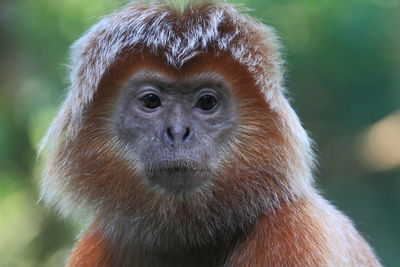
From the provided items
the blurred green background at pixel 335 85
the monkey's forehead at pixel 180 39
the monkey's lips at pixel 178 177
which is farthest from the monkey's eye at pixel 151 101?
the blurred green background at pixel 335 85

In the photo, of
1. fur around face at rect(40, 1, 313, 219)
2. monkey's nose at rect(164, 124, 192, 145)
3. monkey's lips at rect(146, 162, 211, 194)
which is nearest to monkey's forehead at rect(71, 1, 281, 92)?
fur around face at rect(40, 1, 313, 219)

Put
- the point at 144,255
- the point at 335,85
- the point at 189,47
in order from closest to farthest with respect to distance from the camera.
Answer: the point at 189,47, the point at 144,255, the point at 335,85

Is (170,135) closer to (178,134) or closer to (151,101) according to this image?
(178,134)

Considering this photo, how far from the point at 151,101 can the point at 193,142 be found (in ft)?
Result: 1.08

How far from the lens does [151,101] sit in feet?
10.8

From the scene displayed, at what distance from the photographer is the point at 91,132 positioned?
3412 mm

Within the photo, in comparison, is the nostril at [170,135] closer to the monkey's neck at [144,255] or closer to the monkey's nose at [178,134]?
the monkey's nose at [178,134]

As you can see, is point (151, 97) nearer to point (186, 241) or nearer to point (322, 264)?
point (186, 241)

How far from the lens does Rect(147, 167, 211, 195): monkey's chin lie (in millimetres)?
3135

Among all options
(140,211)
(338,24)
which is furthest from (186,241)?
(338,24)

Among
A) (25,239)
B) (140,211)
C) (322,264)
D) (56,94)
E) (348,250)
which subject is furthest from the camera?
(25,239)

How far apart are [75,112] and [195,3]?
0.84m

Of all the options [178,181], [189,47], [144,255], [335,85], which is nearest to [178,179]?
[178,181]

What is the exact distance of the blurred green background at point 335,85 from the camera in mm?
5789
